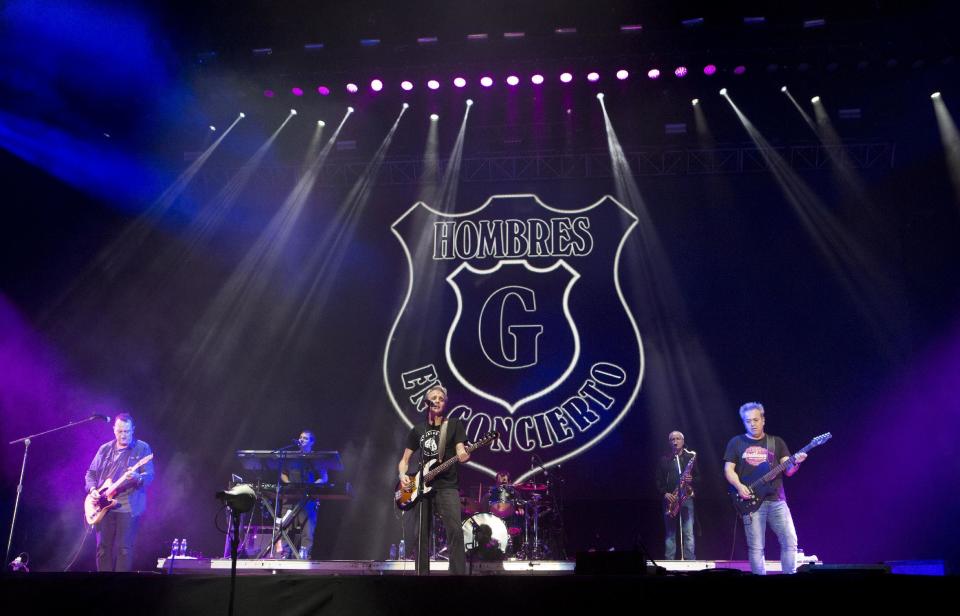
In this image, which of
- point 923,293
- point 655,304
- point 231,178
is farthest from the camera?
point 231,178

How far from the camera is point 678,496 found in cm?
955

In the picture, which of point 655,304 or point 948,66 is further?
point 655,304

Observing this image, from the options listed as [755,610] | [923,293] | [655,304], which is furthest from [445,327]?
[755,610]

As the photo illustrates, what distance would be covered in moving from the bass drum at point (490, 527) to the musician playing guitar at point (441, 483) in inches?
64.7

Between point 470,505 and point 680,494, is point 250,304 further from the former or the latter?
point 680,494

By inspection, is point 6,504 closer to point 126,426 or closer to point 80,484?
point 80,484

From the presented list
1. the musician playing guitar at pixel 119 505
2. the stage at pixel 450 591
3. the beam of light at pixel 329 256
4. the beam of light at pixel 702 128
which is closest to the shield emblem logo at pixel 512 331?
the beam of light at pixel 329 256

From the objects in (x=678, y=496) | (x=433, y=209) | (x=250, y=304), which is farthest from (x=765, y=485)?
(x=250, y=304)

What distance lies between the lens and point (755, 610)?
9.70ft

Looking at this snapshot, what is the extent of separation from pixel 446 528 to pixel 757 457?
325cm

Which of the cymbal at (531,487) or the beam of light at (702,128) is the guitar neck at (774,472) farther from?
the beam of light at (702,128)

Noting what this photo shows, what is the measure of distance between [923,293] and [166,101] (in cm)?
1067

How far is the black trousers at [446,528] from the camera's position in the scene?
6.77m

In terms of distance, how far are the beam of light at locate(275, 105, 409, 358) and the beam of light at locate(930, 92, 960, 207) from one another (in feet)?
24.1
